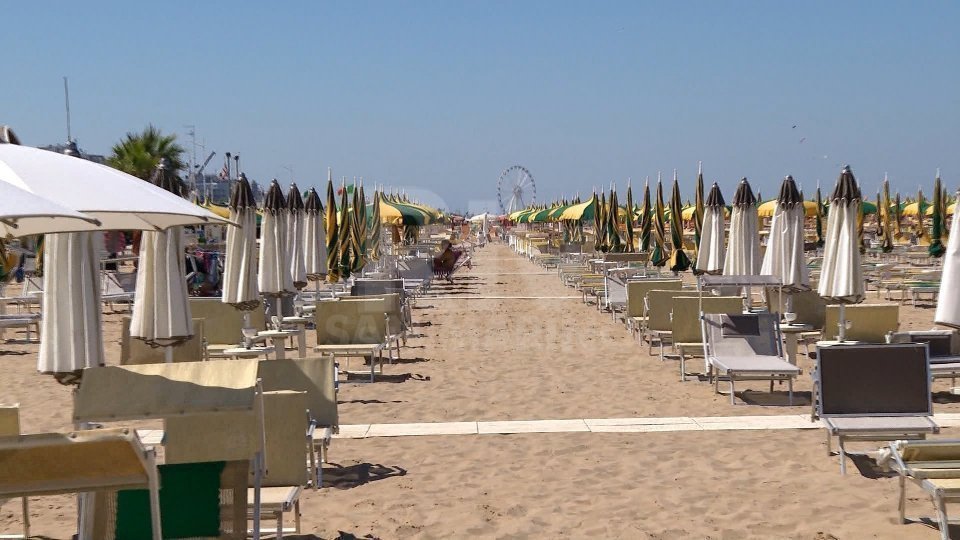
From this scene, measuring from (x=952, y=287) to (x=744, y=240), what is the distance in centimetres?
795

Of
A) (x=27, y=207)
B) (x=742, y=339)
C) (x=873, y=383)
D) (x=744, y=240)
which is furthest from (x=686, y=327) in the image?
(x=27, y=207)

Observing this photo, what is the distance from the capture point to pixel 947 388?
916 cm

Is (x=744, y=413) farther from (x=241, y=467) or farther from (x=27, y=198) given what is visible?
(x=27, y=198)

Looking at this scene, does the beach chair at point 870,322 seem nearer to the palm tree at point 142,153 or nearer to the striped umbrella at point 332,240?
the striped umbrella at point 332,240

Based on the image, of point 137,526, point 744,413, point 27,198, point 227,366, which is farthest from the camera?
point 744,413

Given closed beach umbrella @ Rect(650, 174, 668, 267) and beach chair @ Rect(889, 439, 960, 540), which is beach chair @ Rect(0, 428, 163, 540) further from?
closed beach umbrella @ Rect(650, 174, 668, 267)

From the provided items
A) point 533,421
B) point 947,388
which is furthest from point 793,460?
point 947,388

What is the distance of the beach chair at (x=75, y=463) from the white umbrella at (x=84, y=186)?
104cm

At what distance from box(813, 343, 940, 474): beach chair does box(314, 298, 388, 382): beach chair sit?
519 cm

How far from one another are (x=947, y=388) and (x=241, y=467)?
7.58 meters

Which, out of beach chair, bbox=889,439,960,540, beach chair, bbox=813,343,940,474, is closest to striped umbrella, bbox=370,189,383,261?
beach chair, bbox=813,343,940,474

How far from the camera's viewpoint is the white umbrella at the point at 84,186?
403 cm

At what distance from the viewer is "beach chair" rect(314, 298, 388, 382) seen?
415 inches

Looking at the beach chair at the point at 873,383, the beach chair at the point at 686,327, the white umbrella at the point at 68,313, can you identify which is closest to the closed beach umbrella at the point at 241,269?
the white umbrella at the point at 68,313
